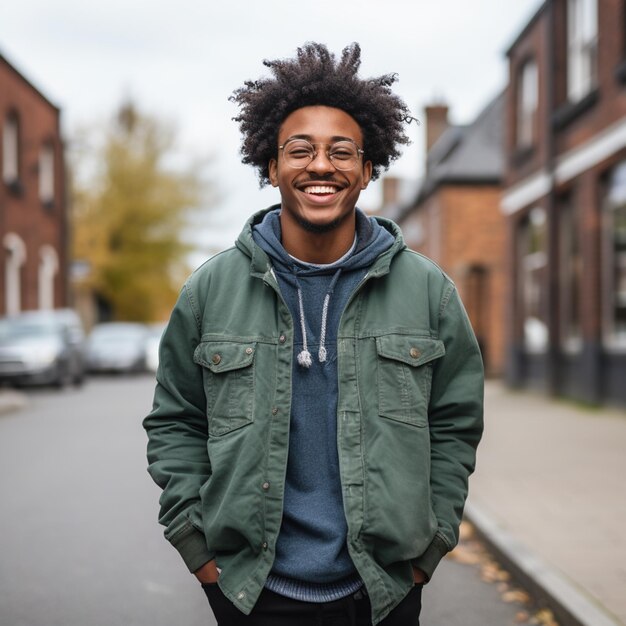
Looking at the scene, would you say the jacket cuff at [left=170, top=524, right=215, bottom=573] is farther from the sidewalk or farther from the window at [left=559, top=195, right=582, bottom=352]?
the window at [left=559, top=195, right=582, bottom=352]

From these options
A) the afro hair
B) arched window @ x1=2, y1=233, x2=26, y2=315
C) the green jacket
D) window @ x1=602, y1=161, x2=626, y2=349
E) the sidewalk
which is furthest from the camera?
arched window @ x1=2, y1=233, x2=26, y2=315

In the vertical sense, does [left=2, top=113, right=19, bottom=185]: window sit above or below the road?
above

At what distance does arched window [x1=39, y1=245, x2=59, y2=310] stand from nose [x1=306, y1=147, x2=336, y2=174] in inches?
1163

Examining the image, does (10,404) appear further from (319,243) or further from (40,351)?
(319,243)

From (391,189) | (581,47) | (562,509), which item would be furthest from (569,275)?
(391,189)

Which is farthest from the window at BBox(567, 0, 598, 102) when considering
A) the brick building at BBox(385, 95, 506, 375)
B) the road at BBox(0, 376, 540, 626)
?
the road at BBox(0, 376, 540, 626)

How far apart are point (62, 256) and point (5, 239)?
233 inches

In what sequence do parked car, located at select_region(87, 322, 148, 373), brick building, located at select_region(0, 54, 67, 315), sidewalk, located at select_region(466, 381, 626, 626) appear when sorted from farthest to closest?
1. parked car, located at select_region(87, 322, 148, 373)
2. brick building, located at select_region(0, 54, 67, 315)
3. sidewalk, located at select_region(466, 381, 626, 626)

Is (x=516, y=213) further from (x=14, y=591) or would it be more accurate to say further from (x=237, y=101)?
(x=237, y=101)

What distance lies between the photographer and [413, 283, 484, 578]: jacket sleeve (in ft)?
7.74

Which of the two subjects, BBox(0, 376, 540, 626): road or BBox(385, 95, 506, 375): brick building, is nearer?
BBox(0, 376, 540, 626): road

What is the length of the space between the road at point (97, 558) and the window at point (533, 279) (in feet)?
35.2

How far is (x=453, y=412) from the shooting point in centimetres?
240

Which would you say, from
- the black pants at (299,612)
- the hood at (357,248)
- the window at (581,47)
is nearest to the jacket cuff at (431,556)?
the black pants at (299,612)
